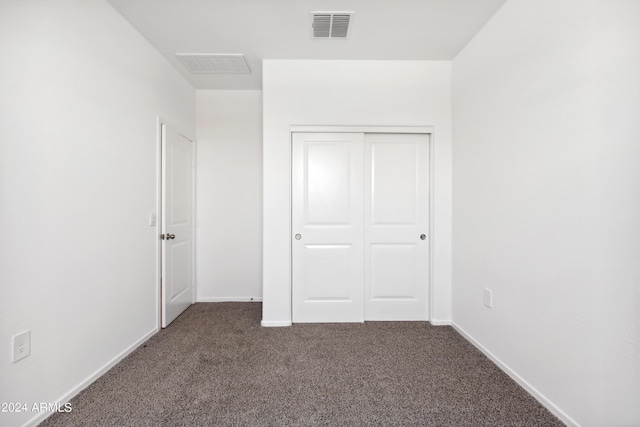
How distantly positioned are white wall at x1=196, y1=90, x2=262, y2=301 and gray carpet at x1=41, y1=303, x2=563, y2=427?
907 mm

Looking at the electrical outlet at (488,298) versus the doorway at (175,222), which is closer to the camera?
the electrical outlet at (488,298)

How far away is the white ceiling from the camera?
1945 millimetres

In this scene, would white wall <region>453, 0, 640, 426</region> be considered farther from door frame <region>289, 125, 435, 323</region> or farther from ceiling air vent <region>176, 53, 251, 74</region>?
ceiling air vent <region>176, 53, 251, 74</region>

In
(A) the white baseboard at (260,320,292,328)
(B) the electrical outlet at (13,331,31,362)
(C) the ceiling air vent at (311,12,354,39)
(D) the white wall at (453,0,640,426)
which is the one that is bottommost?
(A) the white baseboard at (260,320,292,328)

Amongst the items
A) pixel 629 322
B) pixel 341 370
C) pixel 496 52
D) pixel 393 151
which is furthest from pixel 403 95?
pixel 341 370

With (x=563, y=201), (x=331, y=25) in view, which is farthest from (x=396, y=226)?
(x=331, y=25)

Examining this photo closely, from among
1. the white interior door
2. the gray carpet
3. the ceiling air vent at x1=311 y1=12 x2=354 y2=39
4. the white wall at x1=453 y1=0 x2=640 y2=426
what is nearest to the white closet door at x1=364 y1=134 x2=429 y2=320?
the gray carpet

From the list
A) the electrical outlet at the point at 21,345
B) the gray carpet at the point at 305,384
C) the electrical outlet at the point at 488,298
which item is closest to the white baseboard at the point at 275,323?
the gray carpet at the point at 305,384

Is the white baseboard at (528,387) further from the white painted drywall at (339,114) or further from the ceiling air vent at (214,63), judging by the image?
the ceiling air vent at (214,63)

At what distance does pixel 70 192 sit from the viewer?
1617 mm

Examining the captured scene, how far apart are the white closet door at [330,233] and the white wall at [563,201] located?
1076 millimetres

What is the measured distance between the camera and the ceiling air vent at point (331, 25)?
204cm

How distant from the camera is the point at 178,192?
2.89 meters

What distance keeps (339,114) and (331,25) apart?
29.4 inches
